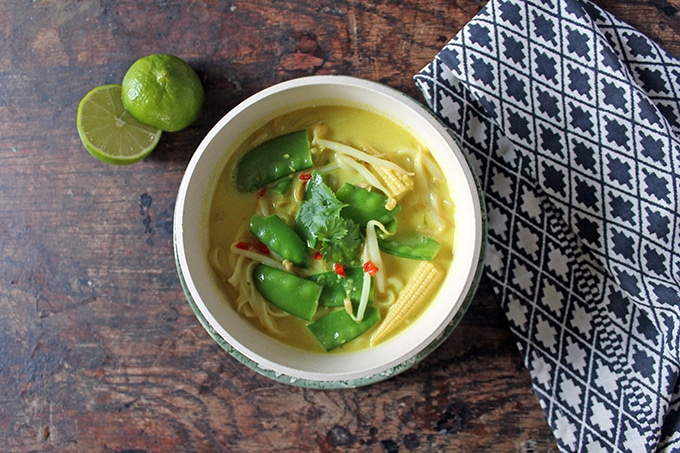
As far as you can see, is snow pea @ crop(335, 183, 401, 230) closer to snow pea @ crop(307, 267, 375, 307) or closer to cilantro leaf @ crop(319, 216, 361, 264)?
cilantro leaf @ crop(319, 216, 361, 264)

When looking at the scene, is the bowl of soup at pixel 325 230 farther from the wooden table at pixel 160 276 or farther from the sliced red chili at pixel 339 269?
the wooden table at pixel 160 276

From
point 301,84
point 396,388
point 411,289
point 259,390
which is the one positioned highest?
point 301,84

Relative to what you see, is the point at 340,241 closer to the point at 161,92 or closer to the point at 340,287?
the point at 340,287

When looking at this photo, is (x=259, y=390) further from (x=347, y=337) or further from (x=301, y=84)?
(x=301, y=84)

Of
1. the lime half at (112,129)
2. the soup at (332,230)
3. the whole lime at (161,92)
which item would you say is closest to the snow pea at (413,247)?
the soup at (332,230)

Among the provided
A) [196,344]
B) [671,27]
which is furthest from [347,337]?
[671,27]

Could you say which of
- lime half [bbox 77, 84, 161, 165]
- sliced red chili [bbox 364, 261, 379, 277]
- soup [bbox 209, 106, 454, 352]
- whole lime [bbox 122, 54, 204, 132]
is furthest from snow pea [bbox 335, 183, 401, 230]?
lime half [bbox 77, 84, 161, 165]

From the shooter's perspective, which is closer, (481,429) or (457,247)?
(457,247)

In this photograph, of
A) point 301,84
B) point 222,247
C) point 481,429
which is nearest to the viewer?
point 301,84

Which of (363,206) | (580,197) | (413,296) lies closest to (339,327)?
(413,296)
